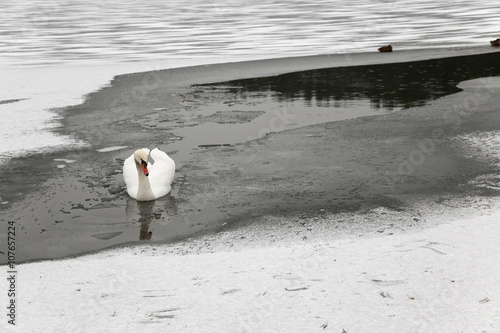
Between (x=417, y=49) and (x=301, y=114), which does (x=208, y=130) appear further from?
(x=417, y=49)

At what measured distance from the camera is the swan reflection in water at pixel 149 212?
264 inches

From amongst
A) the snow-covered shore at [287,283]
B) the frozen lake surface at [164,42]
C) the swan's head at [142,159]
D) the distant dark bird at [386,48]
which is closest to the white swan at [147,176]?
the swan's head at [142,159]

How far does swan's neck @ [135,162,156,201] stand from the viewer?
23.9ft

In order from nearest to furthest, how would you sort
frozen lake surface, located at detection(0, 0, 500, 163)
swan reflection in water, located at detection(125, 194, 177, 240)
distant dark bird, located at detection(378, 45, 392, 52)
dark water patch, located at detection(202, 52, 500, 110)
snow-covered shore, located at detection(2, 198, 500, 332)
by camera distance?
snow-covered shore, located at detection(2, 198, 500, 332) → swan reflection in water, located at detection(125, 194, 177, 240) → dark water patch, located at detection(202, 52, 500, 110) → frozen lake surface, located at detection(0, 0, 500, 163) → distant dark bird, located at detection(378, 45, 392, 52)

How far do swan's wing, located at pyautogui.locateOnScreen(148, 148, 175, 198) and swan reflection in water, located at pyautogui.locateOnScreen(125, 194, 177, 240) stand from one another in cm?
10

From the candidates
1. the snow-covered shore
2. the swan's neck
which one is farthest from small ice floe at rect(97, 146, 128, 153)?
the snow-covered shore

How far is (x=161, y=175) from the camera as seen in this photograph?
24.6 feet

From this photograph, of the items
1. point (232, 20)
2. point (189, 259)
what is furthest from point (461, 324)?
point (232, 20)

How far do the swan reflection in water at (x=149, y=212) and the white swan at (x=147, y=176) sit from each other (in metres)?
0.06

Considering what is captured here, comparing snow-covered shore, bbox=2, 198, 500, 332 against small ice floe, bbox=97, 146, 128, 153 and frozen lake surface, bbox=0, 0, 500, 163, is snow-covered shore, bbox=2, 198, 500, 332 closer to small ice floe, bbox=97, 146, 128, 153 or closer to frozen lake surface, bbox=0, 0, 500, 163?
small ice floe, bbox=97, 146, 128, 153

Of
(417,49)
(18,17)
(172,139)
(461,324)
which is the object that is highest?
(18,17)

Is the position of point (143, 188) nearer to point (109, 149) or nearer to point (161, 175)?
A: point (161, 175)

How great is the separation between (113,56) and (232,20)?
1406 cm

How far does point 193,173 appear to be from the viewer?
841cm
